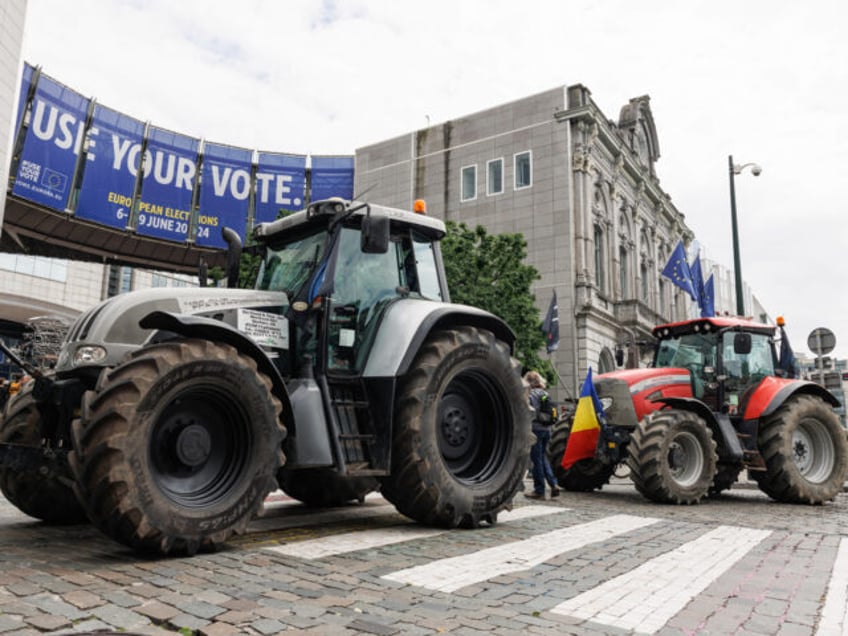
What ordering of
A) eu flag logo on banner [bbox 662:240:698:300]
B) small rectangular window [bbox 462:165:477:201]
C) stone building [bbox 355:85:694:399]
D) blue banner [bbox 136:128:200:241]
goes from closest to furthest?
eu flag logo on banner [bbox 662:240:698:300]
stone building [bbox 355:85:694:399]
blue banner [bbox 136:128:200:241]
small rectangular window [bbox 462:165:477:201]

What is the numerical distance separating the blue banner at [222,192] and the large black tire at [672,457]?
90.3 feet

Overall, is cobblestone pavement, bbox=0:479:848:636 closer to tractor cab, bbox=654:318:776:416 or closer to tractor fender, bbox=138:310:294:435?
tractor fender, bbox=138:310:294:435

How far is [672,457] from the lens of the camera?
377 inches

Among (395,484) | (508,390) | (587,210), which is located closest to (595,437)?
(508,390)

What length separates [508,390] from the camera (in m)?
6.93

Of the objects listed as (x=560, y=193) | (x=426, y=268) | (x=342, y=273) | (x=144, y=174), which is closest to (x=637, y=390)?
(x=426, y=268)

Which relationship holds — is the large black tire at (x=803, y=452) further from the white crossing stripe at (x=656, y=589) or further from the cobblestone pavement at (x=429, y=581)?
the white crossing stripe at (x=656, y=589)

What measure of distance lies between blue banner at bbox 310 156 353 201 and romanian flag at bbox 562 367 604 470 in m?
28.2

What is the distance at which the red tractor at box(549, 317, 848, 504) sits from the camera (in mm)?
9398

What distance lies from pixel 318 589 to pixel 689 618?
2.09 metres

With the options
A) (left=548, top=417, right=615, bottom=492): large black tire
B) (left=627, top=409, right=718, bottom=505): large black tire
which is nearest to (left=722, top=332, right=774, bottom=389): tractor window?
(left=627, top=409, right=718, bottom=505): large black tire

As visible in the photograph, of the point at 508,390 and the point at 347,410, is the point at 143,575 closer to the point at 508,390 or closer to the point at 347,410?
the point at 347,410

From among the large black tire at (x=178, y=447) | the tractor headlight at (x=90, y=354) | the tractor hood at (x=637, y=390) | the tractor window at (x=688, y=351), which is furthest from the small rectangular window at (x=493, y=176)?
the tractor headlight at (x=90, y=354)

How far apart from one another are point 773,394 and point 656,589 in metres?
Answer: 7.14
